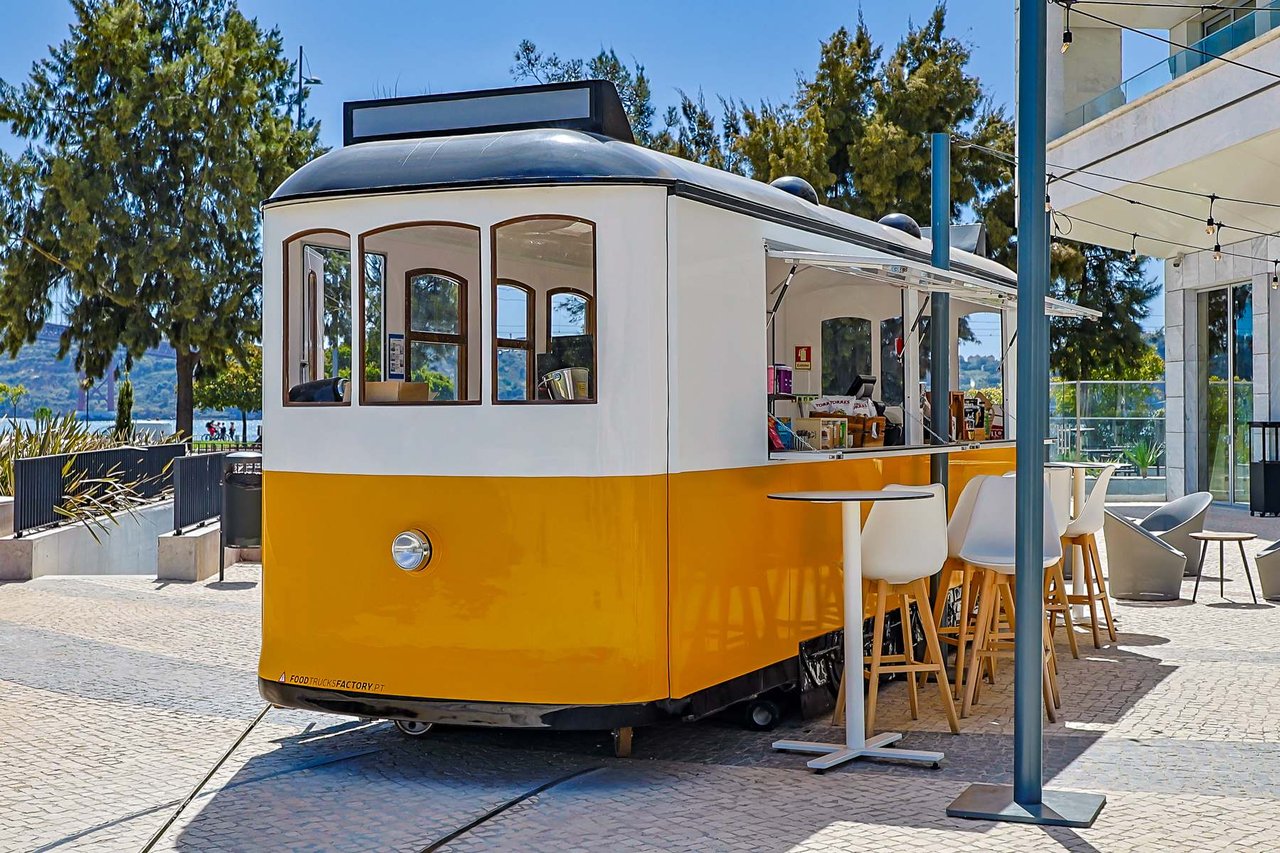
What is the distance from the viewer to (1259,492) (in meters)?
20.4

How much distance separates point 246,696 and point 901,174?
24.3m

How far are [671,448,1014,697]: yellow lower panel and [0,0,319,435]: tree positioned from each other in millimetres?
25922

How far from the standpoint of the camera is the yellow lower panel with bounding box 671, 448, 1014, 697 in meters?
6.59

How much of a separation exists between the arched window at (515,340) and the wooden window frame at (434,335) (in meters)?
0.45

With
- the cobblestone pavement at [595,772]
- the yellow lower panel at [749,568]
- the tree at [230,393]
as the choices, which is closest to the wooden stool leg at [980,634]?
the cobblestone pavement at [595,772]

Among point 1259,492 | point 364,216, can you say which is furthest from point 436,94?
point 1259,492

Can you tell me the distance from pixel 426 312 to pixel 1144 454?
18959mm

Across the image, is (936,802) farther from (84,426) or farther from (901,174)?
(901,174)

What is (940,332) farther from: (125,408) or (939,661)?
(125,408)

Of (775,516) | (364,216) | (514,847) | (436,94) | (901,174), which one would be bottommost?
(514,847)

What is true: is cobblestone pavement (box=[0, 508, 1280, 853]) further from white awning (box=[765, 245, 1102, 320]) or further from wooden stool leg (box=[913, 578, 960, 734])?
white awning (box=[765, 245, 1102, 320])

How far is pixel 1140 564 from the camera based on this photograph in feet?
41.2

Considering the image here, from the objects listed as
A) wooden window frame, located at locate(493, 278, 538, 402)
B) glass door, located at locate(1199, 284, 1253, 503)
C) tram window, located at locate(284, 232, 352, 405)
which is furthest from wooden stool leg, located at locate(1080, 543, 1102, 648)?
glass door, located at locate(1199, 284, 1253, 503)

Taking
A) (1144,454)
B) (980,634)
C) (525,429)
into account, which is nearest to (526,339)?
(525,429)
